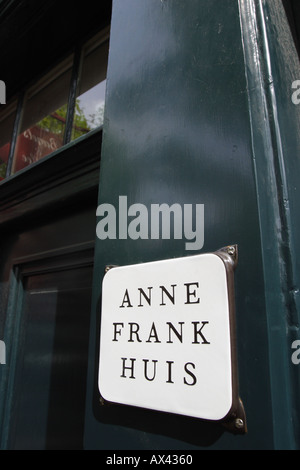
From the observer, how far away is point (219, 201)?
62cm

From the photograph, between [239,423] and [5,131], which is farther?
[5,131]

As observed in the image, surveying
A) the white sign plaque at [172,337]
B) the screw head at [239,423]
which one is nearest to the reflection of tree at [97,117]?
the white sign plaque at [172,337]

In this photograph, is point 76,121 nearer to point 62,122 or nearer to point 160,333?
point 62,122

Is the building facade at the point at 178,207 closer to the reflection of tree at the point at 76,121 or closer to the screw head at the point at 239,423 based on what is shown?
the screw head at the point at 239,423

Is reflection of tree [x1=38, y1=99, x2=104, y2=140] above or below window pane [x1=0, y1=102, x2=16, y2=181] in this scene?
below

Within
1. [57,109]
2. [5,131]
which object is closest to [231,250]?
[57,109]

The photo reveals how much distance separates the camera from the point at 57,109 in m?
1.64

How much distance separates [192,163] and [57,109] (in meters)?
1.23

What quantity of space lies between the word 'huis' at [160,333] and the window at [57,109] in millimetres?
1026

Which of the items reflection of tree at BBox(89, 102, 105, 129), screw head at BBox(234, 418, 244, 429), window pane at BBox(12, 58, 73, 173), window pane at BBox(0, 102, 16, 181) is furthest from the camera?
window pane at BBox(0, 102, 16, 181)

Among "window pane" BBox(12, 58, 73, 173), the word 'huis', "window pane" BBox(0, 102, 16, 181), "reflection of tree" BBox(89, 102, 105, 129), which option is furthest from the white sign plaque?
"window pane" BBox(0, 102, 16, 181)

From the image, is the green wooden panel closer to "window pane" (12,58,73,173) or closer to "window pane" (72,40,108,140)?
"window pane" (72,40,108,140)

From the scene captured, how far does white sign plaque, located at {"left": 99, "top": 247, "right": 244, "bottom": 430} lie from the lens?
53 centimetres

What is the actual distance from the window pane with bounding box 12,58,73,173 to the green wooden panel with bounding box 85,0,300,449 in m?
0.79
